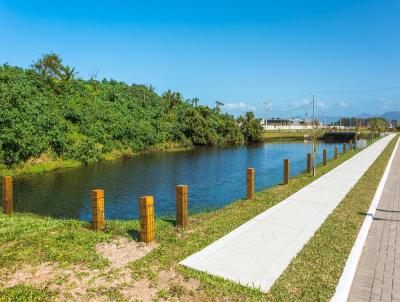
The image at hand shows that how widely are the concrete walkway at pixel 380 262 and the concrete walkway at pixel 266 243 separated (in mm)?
1220

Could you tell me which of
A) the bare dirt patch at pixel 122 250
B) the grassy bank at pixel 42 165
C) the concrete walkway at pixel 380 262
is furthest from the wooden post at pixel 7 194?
the grassy bank at pixel 42 165

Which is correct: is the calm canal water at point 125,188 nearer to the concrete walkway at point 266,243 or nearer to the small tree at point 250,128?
the concrete walkway at point 266,243

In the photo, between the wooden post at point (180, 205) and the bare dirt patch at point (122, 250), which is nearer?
the bare dirt patch at point (122, 250)

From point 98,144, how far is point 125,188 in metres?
19.1

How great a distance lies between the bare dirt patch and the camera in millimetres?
6328

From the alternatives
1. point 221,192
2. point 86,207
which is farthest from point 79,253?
point 221,192

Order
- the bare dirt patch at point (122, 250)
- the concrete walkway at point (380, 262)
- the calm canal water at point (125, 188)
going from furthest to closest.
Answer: the calm canal water at point (125, 188) → the bare dirt patch at point (122, 250) → the concrete walkway at point (380, 262)

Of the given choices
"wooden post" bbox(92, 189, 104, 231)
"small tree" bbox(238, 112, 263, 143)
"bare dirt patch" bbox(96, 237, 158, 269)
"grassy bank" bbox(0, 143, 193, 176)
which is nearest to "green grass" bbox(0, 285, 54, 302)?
"bare dirt patch" bbox(96, 237, 158, 269)

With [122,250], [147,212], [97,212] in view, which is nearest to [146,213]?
[147,212]

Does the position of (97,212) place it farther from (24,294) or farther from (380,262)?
(380,262)

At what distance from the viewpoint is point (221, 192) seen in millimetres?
17781

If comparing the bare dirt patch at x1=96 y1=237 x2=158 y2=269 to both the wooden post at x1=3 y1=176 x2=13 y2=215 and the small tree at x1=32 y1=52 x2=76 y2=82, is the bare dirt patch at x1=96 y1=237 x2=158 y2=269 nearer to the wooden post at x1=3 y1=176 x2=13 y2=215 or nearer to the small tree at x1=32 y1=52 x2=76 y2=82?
the wooden post at x1=3 y1=176 x2=13 y2=215

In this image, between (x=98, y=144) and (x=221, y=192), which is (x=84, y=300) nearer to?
(x=221, y=192)

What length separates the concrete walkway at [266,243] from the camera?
592 centimetres
